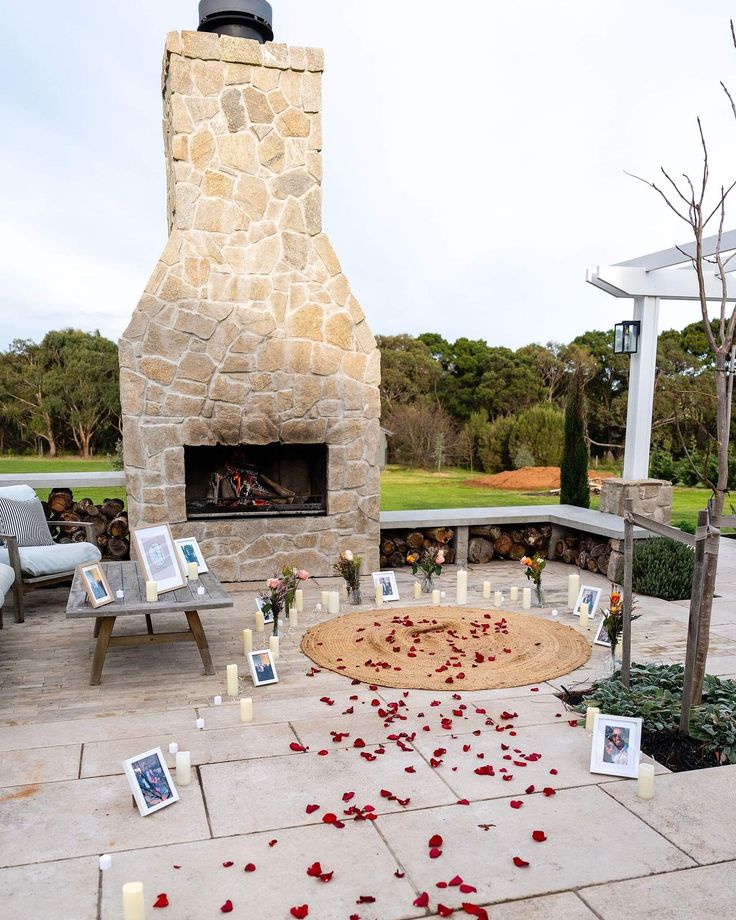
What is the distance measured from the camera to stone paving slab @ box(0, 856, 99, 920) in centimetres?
227

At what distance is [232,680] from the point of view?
4.02 m

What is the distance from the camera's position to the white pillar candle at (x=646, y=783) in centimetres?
297

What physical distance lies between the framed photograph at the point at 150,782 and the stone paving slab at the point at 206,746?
0.33 metres

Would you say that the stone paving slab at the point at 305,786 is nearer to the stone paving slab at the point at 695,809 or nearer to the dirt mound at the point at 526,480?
the stone paving slab at the point at 695,809

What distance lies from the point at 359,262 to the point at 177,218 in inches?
376

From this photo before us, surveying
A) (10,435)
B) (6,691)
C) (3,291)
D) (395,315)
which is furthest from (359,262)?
(6,691)

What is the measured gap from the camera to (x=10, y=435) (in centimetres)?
1695

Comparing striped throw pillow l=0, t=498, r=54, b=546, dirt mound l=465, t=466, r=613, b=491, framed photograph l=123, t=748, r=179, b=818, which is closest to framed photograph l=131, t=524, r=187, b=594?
framed photograph l=123, t=748, r=179, b=818

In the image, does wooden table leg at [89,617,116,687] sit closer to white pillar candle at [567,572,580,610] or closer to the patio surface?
the patio surface

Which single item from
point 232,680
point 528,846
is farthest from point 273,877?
point 232,680

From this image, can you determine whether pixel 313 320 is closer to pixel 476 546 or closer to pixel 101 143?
→ pixel 476 546

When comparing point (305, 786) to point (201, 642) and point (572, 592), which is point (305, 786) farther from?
point (572, 592)

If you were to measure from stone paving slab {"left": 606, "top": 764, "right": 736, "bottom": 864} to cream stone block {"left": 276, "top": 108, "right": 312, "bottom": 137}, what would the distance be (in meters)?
5.47

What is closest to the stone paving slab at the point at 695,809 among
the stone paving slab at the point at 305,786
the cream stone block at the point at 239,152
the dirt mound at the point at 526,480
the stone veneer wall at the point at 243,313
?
the stone paving slab at the point at 305,786
